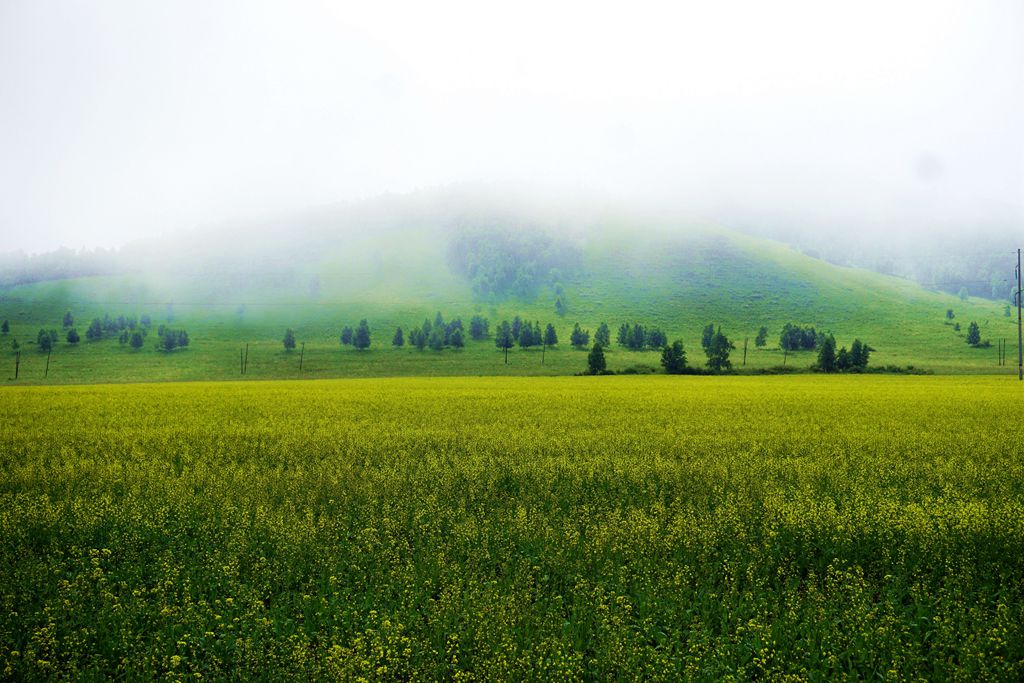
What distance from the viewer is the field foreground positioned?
6.63 m

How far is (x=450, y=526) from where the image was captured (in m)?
10.5

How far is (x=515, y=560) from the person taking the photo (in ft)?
30.0

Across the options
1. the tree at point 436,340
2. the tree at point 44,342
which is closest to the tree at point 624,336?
the tree at point 436,340

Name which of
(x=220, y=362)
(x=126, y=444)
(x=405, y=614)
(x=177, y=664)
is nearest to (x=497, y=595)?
(x=405, y=614)

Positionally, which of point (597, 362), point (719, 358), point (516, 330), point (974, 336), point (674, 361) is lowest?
point (597, 362)

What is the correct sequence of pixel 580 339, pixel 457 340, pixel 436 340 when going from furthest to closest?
pixel 580 339
pixel 457 340
pixel 436 340

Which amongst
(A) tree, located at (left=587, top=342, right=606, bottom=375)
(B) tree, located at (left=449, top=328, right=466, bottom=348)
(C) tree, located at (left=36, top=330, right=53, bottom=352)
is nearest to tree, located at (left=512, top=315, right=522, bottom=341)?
(B) tree, located at (left=449, top=328, right=466, bottom=348)

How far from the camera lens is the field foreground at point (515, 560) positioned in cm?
663

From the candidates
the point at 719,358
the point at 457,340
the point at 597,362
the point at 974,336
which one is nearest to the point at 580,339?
the point at 457,340

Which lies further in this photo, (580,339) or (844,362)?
(580,339)

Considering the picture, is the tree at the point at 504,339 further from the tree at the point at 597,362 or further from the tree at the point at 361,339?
the tree at the point at 597,362

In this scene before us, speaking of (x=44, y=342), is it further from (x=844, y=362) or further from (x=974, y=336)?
(x=974, y=336)

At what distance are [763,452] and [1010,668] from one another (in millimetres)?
10747

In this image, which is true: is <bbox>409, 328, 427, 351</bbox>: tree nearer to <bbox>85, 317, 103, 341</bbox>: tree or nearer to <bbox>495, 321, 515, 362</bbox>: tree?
<bbox>495, 321, 515, 362</bbox>: tree
